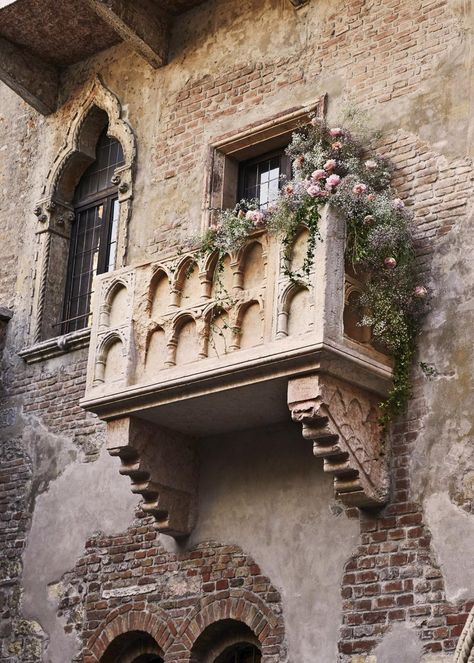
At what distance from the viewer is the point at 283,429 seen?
9.83 metres

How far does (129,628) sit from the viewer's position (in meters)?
10.3

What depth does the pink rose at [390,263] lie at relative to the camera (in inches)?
359

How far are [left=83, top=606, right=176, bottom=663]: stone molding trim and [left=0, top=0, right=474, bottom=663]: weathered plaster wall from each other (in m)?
0.35

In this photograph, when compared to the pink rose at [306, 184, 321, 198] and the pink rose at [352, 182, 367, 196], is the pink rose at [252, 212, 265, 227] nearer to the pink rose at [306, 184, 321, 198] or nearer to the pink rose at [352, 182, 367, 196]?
the pink rose at [306, 184, 321, 198]

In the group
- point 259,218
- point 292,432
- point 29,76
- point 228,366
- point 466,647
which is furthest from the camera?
point 29,76

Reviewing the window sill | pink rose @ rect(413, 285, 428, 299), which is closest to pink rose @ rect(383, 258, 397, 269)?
pink rose @ rect(413, 285, 428, 299)

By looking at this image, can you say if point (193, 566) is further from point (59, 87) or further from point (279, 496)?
point (59, 87)

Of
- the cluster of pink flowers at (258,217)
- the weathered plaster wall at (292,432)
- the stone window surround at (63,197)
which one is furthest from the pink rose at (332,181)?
the stone window surround at (63,197)

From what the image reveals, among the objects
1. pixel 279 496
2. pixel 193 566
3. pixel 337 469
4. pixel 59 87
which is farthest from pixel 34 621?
pixel 59 87

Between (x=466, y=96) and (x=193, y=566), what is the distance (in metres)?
4.30

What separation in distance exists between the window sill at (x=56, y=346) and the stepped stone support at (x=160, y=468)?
185 cm

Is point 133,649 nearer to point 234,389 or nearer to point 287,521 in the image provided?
point 287,521

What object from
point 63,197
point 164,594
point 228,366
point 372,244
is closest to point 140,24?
point 63,197

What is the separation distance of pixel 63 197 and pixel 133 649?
15.9 ft
